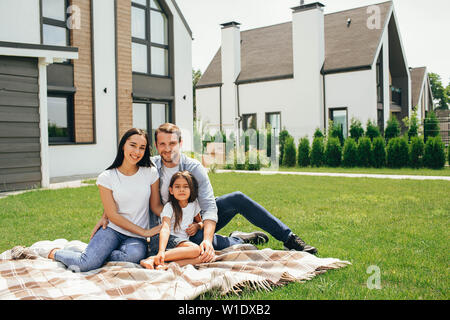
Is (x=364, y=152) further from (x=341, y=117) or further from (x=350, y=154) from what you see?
(x=341, y=117)

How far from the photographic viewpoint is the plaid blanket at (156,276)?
3.27 m

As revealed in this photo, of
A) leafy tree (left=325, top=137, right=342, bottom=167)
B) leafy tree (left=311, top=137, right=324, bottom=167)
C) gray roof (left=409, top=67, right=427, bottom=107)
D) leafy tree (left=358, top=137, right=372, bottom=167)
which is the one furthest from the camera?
gray roof (left=409, top=67, right=427, bottom=107)

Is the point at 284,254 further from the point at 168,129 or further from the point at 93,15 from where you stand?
the point at 93,15

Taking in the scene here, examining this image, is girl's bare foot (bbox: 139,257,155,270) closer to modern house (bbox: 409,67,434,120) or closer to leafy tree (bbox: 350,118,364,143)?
leafy tree (bbox: 350,118,364,143)

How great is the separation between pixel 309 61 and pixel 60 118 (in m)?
12.8

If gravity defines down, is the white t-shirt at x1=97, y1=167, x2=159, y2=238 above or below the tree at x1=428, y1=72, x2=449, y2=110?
below

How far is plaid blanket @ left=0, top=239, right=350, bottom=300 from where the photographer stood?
3266 mm

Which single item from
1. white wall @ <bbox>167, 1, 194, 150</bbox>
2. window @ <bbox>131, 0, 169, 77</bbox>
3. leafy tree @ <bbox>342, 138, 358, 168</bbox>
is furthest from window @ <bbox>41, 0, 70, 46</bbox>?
leafy tree @ <bbox>342, 138, 358, 168</bbox>

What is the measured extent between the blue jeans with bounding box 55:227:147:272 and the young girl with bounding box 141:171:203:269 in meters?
0.19

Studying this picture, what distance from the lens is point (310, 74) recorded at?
2180cm

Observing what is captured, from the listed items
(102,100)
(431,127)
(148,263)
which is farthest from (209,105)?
(148,263)

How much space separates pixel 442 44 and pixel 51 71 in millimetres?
10798

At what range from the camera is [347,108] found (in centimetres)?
2105
